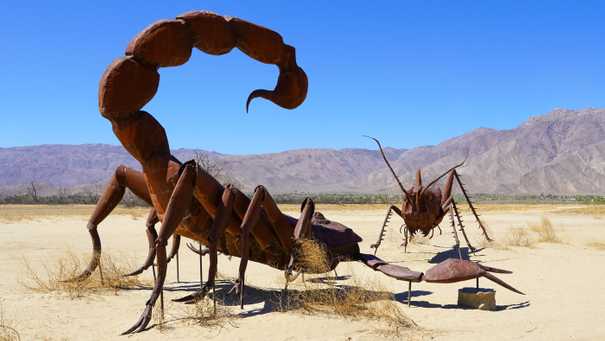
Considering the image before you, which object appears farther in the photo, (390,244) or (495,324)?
(390,244)

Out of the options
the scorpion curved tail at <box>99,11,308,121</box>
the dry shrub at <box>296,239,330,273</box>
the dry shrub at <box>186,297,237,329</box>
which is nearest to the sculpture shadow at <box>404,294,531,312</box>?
the dry shrub at <box>296,239,330,273</box>

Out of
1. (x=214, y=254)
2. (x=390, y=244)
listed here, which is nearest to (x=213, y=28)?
(x=214, y=254)

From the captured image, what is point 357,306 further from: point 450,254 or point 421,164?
point 421,164

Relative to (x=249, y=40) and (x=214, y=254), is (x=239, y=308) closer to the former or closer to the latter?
(x=214, y=254)

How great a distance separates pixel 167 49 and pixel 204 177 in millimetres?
1499

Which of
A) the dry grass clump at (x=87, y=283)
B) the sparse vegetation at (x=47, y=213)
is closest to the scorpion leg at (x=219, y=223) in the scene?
the dry grass clump at (x=87, y=283)

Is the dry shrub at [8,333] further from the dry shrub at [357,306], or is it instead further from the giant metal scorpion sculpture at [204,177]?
the dry shrub at [357,306]

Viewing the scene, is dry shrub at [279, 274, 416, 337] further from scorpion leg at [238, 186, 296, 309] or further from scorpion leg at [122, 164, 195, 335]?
scorpion leg at [122, 164, 195, 335]

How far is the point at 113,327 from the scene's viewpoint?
20.1 ft

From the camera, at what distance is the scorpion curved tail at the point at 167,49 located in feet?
18.5

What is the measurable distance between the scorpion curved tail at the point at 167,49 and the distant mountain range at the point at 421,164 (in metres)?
78.8

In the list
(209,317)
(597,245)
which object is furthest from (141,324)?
(597,245)

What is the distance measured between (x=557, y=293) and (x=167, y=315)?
579cm

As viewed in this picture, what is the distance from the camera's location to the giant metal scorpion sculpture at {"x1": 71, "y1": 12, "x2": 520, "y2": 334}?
573cm
